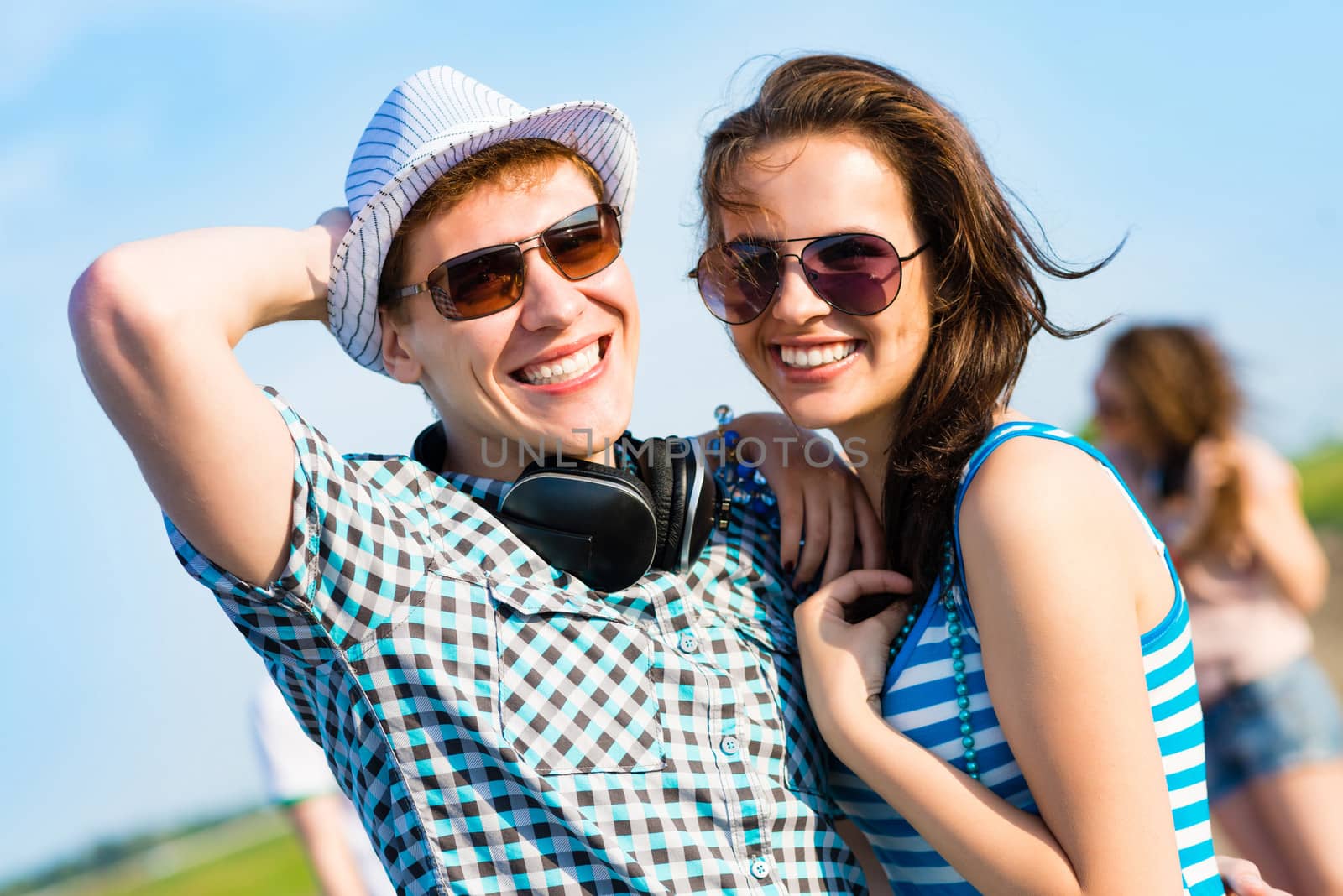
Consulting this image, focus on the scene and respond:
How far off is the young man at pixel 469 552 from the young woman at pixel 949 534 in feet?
0.80

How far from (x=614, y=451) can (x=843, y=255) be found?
0.75 metres

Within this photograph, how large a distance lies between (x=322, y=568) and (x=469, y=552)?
33cm

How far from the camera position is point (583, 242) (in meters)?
2.52

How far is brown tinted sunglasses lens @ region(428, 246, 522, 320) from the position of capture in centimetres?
240

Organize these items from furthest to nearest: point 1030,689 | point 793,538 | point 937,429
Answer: point 793,538
point 937,429
point 1030,689

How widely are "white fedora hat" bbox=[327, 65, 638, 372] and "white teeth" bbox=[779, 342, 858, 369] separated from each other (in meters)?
0.70

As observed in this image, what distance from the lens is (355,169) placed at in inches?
98.7

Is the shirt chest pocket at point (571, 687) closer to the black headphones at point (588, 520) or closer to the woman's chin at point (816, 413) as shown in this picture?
the black headphones at point (588, 520)

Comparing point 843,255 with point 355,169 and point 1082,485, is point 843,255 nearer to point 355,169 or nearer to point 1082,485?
point 1082,485

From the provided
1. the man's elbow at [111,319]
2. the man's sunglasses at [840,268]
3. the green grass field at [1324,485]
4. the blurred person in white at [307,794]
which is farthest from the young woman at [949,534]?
the green grass field at [1324,485]

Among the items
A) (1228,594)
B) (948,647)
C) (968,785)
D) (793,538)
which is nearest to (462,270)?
(793,538)

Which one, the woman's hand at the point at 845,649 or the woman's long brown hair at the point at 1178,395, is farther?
the woman's long brown hair at the point at 1178,395

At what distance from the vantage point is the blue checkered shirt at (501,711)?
2117 millimetres

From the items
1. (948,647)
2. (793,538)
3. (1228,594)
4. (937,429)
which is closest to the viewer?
(948,647)
